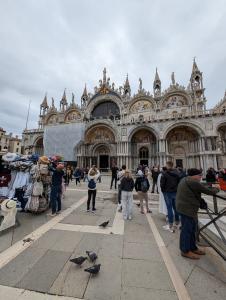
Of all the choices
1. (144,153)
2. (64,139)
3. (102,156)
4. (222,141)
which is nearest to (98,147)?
(102,156)

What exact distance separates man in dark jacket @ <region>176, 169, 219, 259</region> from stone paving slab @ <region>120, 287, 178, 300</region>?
45.4 inches

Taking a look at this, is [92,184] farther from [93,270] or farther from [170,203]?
[93,270]

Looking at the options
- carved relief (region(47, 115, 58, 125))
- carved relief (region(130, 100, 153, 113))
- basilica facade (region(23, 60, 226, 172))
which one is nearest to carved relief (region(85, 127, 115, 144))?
basilica facade (region(23, 60, 226, 172))

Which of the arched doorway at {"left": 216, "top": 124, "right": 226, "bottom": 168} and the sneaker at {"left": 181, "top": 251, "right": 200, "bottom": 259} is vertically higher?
the arched doorway at {"left": 216, "top": 124, "right": 226, "bottom": 168}

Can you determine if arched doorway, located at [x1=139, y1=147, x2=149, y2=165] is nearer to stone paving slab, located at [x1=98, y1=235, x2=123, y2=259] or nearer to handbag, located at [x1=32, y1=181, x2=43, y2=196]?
handbag, located at [x1=32, y1=181, x2=43, y2=196]

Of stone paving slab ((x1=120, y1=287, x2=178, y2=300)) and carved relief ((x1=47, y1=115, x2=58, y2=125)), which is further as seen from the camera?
carved relief ((x1=47, y1=115, x2=58, y2=125))

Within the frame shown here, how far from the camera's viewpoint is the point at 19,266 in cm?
268

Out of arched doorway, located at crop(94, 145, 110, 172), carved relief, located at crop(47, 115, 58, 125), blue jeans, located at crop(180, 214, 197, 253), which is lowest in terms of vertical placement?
blue jeans, located at crop(180, 214, 197, 253)

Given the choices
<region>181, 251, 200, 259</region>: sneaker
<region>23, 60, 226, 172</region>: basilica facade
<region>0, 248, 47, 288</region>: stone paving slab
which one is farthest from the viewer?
<region>23, 60, 226, 172</region>: basilica facade

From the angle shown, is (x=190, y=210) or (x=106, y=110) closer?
(x=190, y=210)

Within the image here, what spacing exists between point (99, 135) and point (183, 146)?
14.8m

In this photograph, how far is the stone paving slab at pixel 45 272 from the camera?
2236mm

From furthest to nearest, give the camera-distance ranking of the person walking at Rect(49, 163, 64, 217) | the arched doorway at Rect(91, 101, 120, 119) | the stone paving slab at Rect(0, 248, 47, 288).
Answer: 1. the arched doorway at Rect(91, 101, 120, 119)
2. the person walking at Rect(49, 163, 64, 217)
3. the stone paving slab at Rect(0, 248, 47, 288)

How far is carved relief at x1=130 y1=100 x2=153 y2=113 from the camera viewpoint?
28.5m
